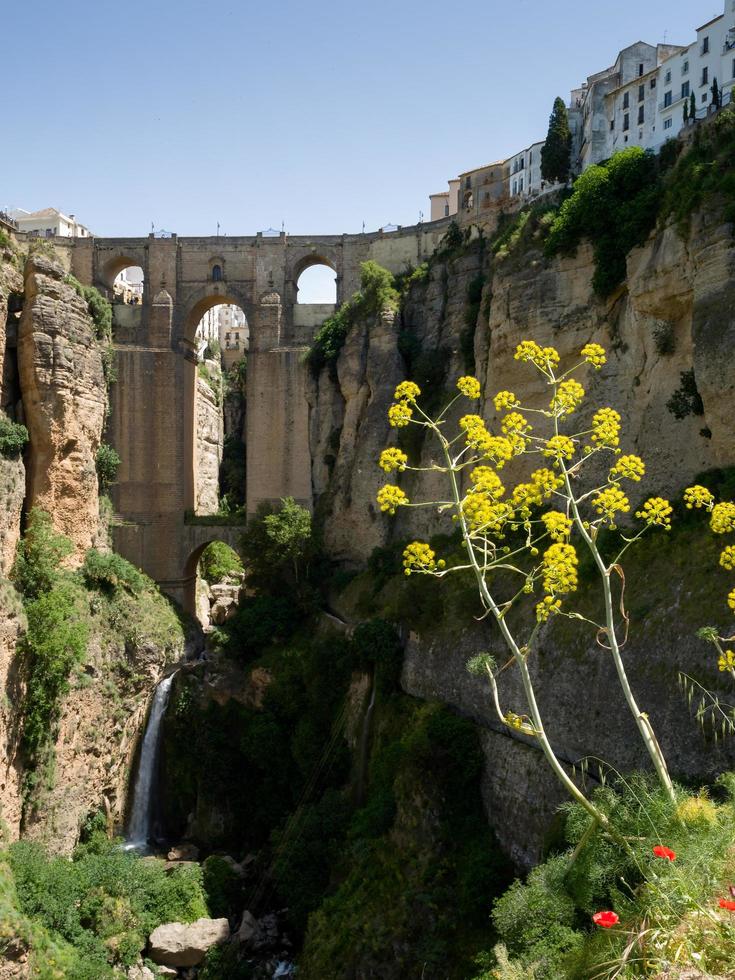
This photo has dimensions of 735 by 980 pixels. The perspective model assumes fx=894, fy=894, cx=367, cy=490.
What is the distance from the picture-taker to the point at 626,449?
19.0m

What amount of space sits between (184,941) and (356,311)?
64.7 feet

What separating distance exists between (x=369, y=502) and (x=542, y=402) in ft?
25.9

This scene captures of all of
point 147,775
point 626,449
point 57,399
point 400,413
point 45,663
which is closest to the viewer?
point 400,413

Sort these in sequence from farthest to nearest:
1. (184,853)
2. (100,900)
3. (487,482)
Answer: (184,853)
(100,900)
(487,482)

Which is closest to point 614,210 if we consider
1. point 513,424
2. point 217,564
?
point 513,424

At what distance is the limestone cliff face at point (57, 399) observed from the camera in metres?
24.4

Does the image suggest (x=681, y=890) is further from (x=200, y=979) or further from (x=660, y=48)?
(x=660, y=48)

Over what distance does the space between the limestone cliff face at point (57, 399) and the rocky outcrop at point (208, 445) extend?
8401 millimetres

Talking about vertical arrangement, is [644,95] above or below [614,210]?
above

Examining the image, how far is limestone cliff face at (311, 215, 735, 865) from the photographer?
1406 centimetres

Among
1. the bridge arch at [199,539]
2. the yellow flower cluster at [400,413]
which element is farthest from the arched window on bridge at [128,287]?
the yellow flower cluster at [400,413]

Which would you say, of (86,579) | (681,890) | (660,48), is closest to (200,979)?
(86,579)

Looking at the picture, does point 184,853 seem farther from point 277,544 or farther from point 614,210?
point 614,210

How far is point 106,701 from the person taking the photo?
24109mm
